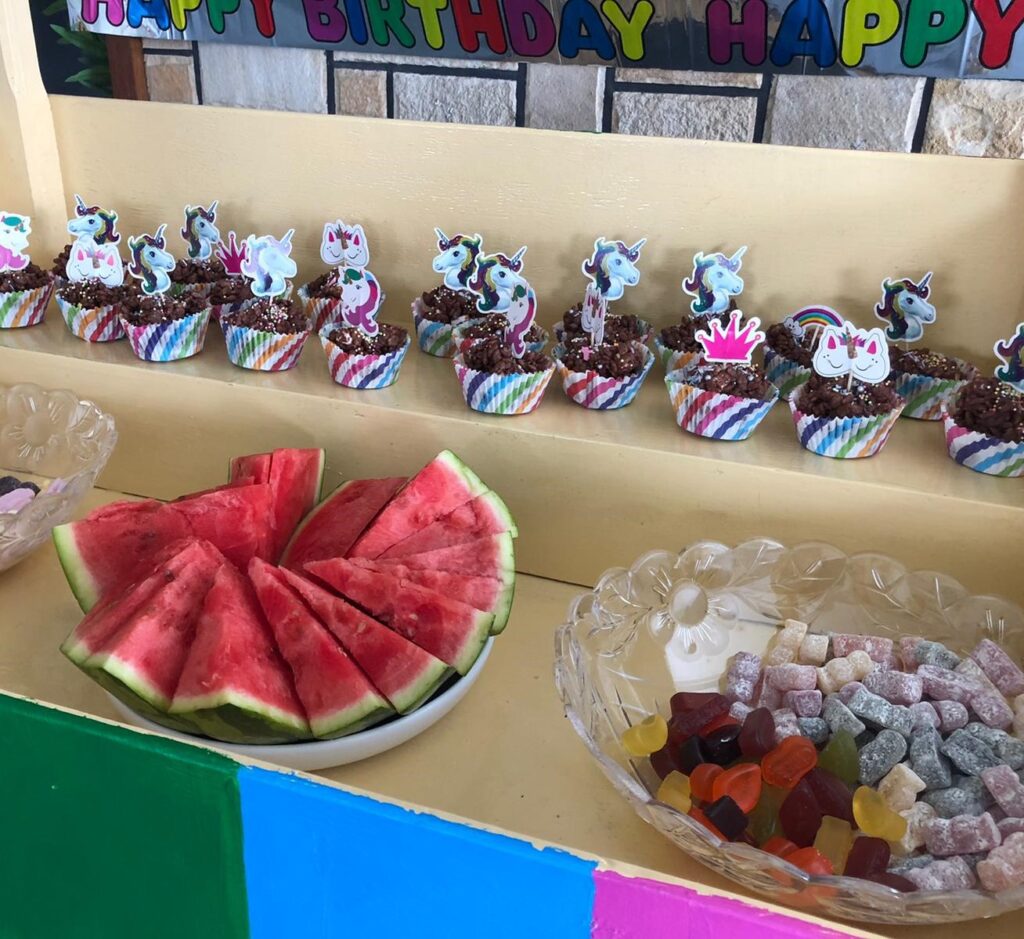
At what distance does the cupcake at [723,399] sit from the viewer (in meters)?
1.36

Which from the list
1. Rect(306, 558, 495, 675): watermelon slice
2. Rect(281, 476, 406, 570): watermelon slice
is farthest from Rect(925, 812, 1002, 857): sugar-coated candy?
Rect(281, 476, 406, 570): watermelon slice

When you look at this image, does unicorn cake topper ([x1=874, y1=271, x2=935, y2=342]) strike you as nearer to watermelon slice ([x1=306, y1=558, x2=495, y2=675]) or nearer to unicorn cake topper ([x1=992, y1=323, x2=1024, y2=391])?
unicorn cake topper ([x1=992, y1=323, x2=1024, y2=391])

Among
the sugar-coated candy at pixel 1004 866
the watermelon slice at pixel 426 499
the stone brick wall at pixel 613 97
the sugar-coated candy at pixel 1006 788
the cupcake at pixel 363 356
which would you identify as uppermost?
the stone brick wall at pixel 613 97

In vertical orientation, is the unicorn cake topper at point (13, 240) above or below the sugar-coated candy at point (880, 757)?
above

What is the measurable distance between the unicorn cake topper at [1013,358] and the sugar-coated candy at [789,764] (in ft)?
2.29

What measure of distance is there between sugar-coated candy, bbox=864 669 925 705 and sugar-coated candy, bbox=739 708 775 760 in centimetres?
17

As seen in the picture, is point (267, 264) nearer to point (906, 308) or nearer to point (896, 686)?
point (906, 308)

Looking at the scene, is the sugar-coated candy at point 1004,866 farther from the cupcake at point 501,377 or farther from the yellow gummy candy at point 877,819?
the cupcake at point 501,377

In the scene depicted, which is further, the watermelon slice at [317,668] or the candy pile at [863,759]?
the watermelon slice at [317,668]

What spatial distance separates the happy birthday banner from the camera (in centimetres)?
151

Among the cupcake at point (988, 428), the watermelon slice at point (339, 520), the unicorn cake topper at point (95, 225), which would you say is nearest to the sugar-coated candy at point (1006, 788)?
the cupcake at point (988, 428)

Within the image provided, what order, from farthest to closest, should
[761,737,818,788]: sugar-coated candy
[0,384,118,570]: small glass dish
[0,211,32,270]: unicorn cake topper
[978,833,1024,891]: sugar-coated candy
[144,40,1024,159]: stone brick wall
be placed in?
[0,211,32,270]: unicorn cake topper, [144,40,1024,159]: stone brick wall, [0,384,118,570]: small glass dish, [761,737,818,788]: sugar-coated candy, [978,833,1024,891]: sugar-coated candy

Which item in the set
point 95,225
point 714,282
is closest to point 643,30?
point 714,282

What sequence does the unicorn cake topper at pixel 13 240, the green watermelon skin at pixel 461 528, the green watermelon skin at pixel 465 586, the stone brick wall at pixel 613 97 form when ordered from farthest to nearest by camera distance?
the unicorn cake topper at pixel 13 240 → the stone brick wall at pixel 613 97 → the green watermelon skin at pixel 461 528 → the green watermelon skin at pixel 465 586
